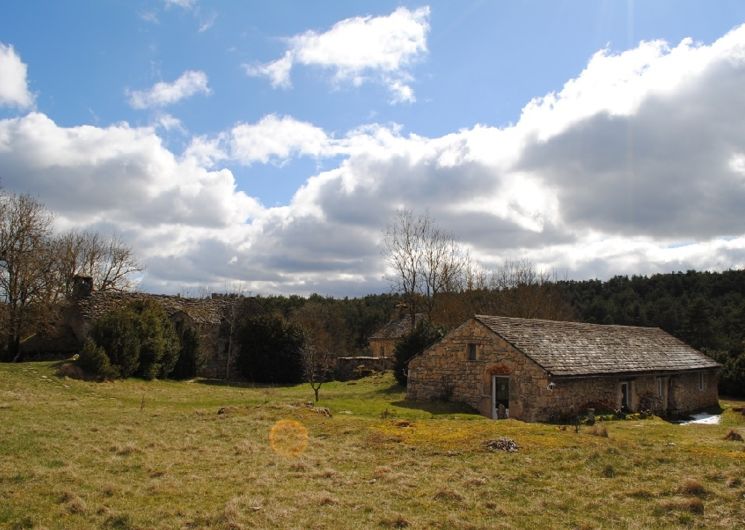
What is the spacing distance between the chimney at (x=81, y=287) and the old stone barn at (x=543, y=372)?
23.6 m

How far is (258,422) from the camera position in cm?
1756

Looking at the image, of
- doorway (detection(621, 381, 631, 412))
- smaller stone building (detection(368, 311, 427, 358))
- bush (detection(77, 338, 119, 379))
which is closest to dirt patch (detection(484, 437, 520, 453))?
doorway (detection(621, 381, 631, 412))

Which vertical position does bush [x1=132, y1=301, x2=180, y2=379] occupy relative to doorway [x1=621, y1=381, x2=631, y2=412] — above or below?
above

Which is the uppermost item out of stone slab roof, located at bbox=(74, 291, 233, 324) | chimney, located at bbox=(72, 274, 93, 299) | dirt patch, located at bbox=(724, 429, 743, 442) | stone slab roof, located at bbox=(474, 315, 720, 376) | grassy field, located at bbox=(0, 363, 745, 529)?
chimney, located at bbox=(72, 274, 93, 299)

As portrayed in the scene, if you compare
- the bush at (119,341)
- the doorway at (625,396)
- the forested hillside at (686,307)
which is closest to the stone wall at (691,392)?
the doorway at (625,396)

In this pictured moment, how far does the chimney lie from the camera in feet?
124

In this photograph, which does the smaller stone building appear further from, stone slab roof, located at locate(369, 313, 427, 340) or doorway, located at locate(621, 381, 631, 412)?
doorway, located at locate(621, 381, 631, 412)

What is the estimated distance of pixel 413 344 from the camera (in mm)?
36188

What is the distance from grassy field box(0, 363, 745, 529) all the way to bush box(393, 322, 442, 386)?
1726 cm

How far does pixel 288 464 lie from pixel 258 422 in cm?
593

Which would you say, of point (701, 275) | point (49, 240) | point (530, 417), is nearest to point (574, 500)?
point (530, 417)

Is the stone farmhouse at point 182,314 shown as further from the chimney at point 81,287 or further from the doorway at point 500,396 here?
the doorway at point 500,396

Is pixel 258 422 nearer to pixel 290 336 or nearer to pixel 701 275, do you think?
pixel 290 336

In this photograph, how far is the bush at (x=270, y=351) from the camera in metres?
40.5
